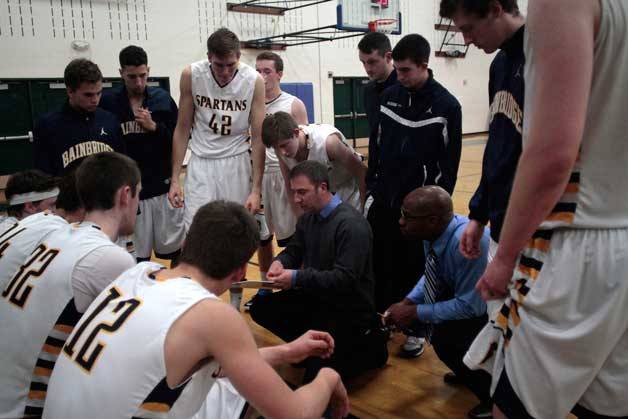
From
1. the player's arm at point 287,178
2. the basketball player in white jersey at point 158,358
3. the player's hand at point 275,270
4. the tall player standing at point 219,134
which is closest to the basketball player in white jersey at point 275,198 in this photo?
the player's arm at point 287,178

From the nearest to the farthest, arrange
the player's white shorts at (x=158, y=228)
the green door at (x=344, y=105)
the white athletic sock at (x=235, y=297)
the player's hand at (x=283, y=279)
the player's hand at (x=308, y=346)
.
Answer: the player's hand at (x=308, y=346)
the player's hand at (x=283, y=279)
the white athletic sock at (x=235, y=297)
the player's white shorts at (x=158, y=228)
the green door at (x=344, y=105)

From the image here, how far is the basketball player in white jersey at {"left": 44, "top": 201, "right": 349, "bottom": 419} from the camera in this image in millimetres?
1371

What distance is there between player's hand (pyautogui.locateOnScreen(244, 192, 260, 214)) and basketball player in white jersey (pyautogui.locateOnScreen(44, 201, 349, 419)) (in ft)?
7.19

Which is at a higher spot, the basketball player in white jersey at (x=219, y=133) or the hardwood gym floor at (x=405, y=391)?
the basketball player in white jersey at (x=219, y=133)

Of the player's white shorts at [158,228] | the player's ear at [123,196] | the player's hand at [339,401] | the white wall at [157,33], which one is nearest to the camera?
the player's hand at [339,401]

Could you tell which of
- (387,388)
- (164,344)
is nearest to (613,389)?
(164,344)

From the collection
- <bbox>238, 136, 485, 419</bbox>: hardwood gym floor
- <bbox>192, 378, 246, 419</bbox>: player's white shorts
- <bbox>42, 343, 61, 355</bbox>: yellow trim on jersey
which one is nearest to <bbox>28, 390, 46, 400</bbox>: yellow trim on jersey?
→ <bbox>42, 343, 61, 355</bbox>: yellow trim on jersey

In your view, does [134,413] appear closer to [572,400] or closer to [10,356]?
[10,356]

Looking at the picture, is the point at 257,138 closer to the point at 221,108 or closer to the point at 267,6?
the point at 221,108

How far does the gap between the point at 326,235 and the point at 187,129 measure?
156cm

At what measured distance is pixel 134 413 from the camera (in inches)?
54.8

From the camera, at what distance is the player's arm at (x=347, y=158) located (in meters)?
3.74

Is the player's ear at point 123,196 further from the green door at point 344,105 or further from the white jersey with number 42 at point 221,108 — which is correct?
the green door at point 344,105

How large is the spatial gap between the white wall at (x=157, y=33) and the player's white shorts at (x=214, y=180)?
649cm
